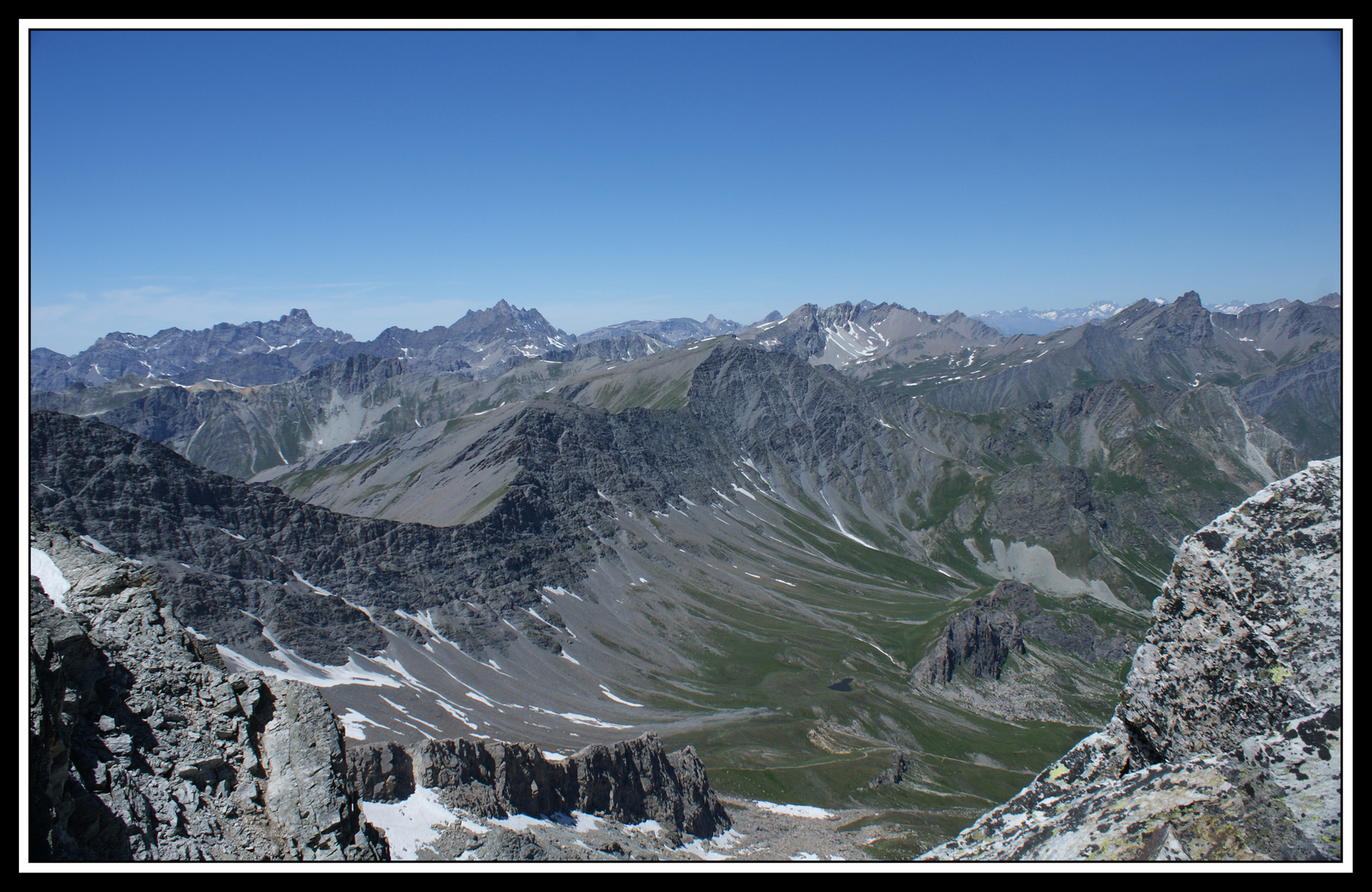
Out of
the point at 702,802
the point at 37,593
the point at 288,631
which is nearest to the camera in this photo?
the point at 37,593

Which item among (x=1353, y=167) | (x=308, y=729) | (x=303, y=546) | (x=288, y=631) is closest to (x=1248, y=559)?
(x=1353, y=167)

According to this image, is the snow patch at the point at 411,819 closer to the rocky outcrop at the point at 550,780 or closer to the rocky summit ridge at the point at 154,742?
the rocky outcrop at the point at 550,780

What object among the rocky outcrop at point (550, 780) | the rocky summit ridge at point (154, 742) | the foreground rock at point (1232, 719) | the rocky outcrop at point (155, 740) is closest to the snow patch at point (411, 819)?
the rocky outcrop at point (550, 780)

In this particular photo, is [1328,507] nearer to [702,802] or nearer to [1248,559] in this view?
[1248,559]

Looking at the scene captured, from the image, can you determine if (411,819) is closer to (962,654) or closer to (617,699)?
(617,699)

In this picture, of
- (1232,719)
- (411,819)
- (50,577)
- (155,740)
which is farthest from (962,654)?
(50,577)
